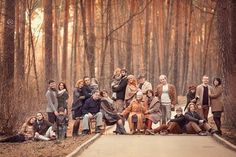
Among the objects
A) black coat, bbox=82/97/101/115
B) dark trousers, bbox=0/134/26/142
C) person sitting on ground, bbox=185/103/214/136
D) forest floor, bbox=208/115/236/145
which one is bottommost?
forest floor, bbox=208/115/236/145

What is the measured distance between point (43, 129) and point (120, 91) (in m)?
3.92

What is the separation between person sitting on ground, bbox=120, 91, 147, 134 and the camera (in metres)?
18.4

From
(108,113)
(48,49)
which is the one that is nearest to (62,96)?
(108,113)

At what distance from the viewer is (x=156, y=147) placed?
48.0ft

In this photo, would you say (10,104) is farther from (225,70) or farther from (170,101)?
(225,70)

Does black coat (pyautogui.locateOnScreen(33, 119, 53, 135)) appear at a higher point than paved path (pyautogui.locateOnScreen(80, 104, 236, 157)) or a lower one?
higher

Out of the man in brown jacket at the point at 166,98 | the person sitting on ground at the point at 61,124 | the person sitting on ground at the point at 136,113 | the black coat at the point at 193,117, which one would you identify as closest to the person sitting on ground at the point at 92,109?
the person sitting on ground at the point at 136,113

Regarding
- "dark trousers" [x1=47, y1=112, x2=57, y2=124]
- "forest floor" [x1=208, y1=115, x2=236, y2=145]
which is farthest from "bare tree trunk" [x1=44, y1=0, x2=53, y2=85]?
"forest floor" [x1=208, y1=115, x2=236, y2=145]

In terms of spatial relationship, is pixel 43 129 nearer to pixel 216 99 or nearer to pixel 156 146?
pixel 156 146

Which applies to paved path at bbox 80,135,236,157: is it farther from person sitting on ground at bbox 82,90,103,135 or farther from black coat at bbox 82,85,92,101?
black coat at bbox 82,85,92,101

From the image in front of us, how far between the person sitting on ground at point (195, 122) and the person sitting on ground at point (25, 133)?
16.4ft

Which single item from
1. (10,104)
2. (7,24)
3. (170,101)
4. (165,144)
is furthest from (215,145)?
(7,24)

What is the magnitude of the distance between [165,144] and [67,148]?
2.85 m

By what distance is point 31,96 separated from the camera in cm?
1925
